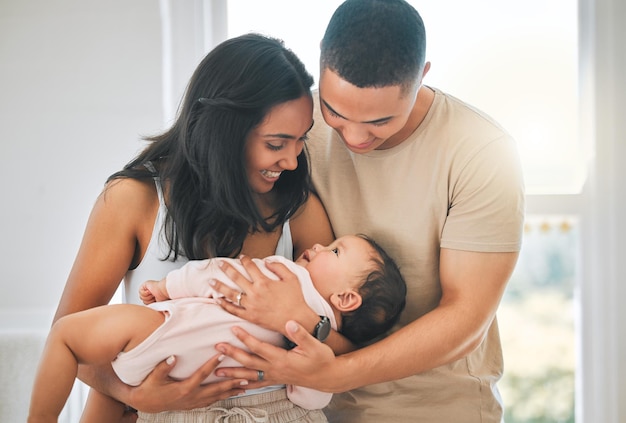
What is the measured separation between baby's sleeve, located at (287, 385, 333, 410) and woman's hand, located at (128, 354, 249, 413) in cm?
15

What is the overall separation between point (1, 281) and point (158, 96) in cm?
93

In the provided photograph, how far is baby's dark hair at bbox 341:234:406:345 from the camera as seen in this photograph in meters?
1.73

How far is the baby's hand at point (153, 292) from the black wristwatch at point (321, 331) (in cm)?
30

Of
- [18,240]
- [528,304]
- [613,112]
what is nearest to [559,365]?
[528,304]

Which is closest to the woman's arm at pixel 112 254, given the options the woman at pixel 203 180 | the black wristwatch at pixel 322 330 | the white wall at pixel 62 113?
the woman at pixel 203 180

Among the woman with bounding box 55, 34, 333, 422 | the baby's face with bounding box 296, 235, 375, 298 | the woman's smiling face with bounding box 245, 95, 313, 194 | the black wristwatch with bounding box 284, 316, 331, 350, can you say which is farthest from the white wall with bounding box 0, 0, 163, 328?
the black wristwatch with bounding box 284, 316, 331, 350

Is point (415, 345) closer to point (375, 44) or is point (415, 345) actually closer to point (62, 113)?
point (375, 44)

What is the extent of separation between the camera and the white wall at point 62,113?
269 cm

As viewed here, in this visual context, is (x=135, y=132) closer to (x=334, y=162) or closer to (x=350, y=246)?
(x=334, y=162)

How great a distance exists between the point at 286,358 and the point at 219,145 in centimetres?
52

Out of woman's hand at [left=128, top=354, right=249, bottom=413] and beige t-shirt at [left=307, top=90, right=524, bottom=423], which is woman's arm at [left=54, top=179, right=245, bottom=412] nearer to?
woman's hand at [left=128, top=354, right=249, bottom=413]

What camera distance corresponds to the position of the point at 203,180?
170cm

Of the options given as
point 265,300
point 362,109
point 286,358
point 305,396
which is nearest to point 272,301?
point 265,300

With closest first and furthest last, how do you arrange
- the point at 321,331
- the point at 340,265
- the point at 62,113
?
the point at 321,331
the point at 340,265
the point at 62,113
